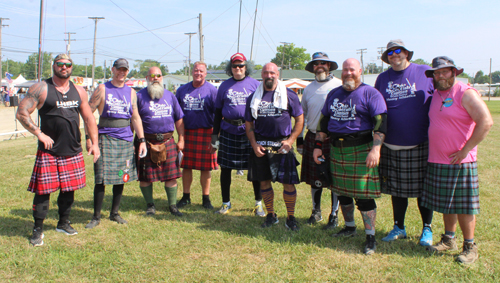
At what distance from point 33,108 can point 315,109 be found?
112 inches

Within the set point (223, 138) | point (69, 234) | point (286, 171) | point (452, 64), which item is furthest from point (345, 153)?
point (69, 234)

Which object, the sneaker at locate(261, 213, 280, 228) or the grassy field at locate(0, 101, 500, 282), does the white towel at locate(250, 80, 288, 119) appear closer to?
the sneaker at locate(261, 213, 280, 228)

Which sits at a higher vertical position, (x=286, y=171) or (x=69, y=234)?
(x=286, y=171)

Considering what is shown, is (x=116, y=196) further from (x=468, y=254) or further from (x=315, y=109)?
(x=468, y=254)

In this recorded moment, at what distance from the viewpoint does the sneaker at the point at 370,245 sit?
10.7 ft

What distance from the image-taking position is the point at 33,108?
3305 millimetres

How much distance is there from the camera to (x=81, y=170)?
12.1ft

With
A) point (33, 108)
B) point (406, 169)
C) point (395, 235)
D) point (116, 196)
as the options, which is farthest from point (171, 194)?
point (406, 169)

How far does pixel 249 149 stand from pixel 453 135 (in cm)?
221

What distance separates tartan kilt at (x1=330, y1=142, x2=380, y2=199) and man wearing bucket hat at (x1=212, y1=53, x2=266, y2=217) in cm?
136

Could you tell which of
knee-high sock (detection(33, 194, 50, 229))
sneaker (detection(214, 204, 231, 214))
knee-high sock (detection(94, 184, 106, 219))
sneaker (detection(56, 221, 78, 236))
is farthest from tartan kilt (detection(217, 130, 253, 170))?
knee-high sock (detection(33, 194, 50, 229))

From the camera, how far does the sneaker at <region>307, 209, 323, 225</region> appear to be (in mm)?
4128

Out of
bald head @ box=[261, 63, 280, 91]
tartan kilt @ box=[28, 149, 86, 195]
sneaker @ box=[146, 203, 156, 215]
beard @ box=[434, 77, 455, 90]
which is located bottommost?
sneaker @ box=[146, 203, 156, 215]

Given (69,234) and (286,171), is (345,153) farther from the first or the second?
(69,234)
